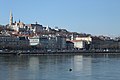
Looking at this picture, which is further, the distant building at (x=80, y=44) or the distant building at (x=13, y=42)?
the distant building at (x=80, y=44)

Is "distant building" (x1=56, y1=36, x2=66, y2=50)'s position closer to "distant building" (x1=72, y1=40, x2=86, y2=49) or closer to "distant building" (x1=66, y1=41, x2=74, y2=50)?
"distant building" (x1=66, y1=41, x2=74, y2=50)

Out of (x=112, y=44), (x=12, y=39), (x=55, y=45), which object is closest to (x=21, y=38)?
(x=12, y=39)

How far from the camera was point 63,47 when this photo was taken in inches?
3396

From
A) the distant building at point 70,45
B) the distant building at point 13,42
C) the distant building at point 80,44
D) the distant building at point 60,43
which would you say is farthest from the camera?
the distant building at point 80,44

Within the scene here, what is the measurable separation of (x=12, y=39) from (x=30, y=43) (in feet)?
19.1

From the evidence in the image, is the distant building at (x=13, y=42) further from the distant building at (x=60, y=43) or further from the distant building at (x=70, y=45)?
the distant building at (x=70, y=45)

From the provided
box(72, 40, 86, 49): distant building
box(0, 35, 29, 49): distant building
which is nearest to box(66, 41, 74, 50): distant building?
box(72, 40, 86, 49): distant building

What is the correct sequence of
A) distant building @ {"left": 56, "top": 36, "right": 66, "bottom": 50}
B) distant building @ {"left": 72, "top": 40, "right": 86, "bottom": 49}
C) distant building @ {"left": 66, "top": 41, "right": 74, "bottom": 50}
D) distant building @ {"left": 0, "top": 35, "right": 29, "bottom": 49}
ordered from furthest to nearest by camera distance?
1. distant building @ {"left": 72, "top": 40, "right": 86, "bottom": 49}
2. distant building @ {"left": 66, "top": 41, "right": 74, "bottom": 50}
3. distant building @ {"left": 56, "top": 36, "right": 66, "bottom": 50}
4. distant building @ {"left": 0, "top": 35, "right": 29, "bottom": 49}

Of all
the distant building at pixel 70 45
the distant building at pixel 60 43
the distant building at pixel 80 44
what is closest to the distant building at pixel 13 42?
the distant building at pixel 60 43

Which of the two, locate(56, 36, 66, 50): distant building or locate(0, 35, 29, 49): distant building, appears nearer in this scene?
locate(0, 35, 29, 49): distant building

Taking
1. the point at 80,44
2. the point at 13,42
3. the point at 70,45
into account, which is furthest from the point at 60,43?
the point at 13,42

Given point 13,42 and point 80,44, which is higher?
point 80,44

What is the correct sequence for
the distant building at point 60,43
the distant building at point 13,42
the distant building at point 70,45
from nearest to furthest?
1. the distant building at point 13,42
2. the distant building at point 60,43
3. the distant building at point 70,45

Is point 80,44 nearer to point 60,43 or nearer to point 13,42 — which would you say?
point 60,43
